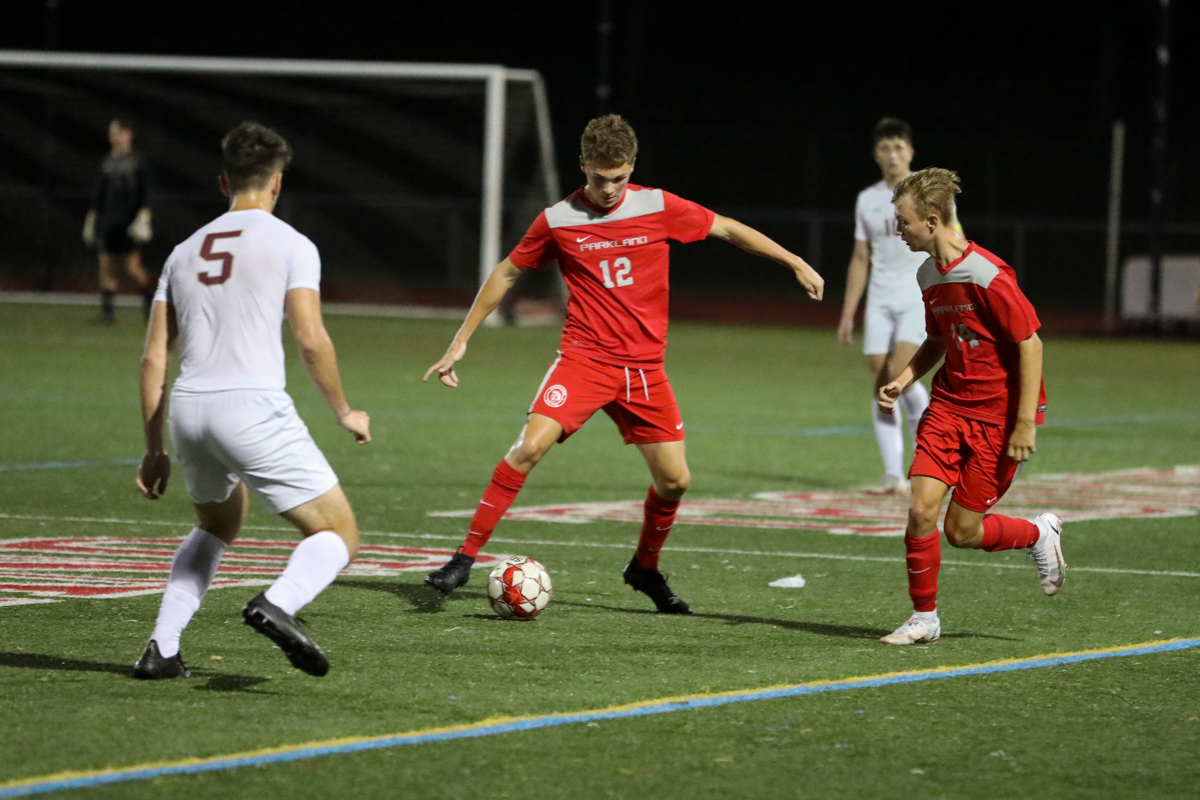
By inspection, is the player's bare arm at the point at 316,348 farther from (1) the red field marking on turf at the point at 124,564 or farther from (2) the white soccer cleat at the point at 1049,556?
(2) the white soccer cleat at the point at 1049,556

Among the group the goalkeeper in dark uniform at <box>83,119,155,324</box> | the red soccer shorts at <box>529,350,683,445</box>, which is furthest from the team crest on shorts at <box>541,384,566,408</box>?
the goalkeeper in dark uniform at <box>83,119,155,324</box>

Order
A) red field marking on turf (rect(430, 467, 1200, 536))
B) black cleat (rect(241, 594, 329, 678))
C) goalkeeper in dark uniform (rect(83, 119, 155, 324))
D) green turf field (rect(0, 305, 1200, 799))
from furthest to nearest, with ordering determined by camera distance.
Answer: goalkeeper in dark uniform (rect(83, 119, 155, 324)) < red field marking on turf (rect(430, 467, 1200, 536)) < black cleat (rect(241, 594, 329, 678)) < green turf field (rect(0, 305, 1200, 799))

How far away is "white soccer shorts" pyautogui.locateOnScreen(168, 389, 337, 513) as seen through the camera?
595 centimetres

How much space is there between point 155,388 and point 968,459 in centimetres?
310

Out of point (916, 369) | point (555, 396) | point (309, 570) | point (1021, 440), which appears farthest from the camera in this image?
point (555, 396)

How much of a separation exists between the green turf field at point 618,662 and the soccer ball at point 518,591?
0.22 ft

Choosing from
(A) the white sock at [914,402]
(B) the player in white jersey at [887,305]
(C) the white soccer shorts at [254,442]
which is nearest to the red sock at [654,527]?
(C) the white soccer shorts at [254,442]

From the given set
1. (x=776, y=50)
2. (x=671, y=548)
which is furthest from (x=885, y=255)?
(x=776, y=50)

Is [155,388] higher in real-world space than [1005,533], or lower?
higher

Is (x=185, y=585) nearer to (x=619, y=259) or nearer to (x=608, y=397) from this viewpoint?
(x=608, y=397)

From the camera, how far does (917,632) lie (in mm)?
7293

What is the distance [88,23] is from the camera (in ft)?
175

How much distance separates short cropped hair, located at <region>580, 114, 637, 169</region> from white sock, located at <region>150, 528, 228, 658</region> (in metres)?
2.35

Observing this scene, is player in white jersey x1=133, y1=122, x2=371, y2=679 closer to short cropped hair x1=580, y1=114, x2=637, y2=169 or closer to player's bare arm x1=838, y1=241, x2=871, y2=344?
short cropped hair x1=580, y1=114, x2=637, y2=169
